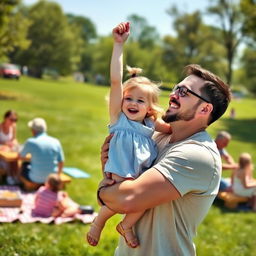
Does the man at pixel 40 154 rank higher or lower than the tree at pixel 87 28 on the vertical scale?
higher

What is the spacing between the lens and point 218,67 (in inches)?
2373

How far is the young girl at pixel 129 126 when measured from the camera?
8.30 ft

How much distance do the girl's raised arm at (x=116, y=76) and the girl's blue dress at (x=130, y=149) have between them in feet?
0.20

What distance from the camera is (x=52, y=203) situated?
739 centimetres

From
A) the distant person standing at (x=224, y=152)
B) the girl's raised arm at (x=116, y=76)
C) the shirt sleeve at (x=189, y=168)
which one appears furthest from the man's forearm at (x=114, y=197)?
the distant person standing at (x=224, y=152)

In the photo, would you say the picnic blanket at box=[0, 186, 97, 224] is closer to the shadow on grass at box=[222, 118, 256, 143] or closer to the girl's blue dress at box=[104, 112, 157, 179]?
the girl's blue dress at box=[104, 112, 157, 179]

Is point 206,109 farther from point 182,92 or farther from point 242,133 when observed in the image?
point 242,133

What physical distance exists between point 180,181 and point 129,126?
0.61 metres

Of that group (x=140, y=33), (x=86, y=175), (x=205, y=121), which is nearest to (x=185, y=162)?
(x=205, y=121)

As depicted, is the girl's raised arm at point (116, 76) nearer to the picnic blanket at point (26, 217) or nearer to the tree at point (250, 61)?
the picnic blanket at point (26, 217)

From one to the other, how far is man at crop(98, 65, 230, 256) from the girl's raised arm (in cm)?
37

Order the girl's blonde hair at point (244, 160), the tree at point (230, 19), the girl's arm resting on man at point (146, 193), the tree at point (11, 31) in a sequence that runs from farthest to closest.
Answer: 1. the tree at point (230, 19)
2. the tree at point (11, 31)
3. the girl's blonde hair at point (244, 160)
4. the girl's arm resting on man at point (146, 193)

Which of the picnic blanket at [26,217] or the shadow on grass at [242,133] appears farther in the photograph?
the shadow on grass at [242,133]

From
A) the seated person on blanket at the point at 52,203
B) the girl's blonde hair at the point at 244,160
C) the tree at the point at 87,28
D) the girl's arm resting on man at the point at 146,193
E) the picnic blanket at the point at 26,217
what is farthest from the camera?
the tree at the point at 87,28
